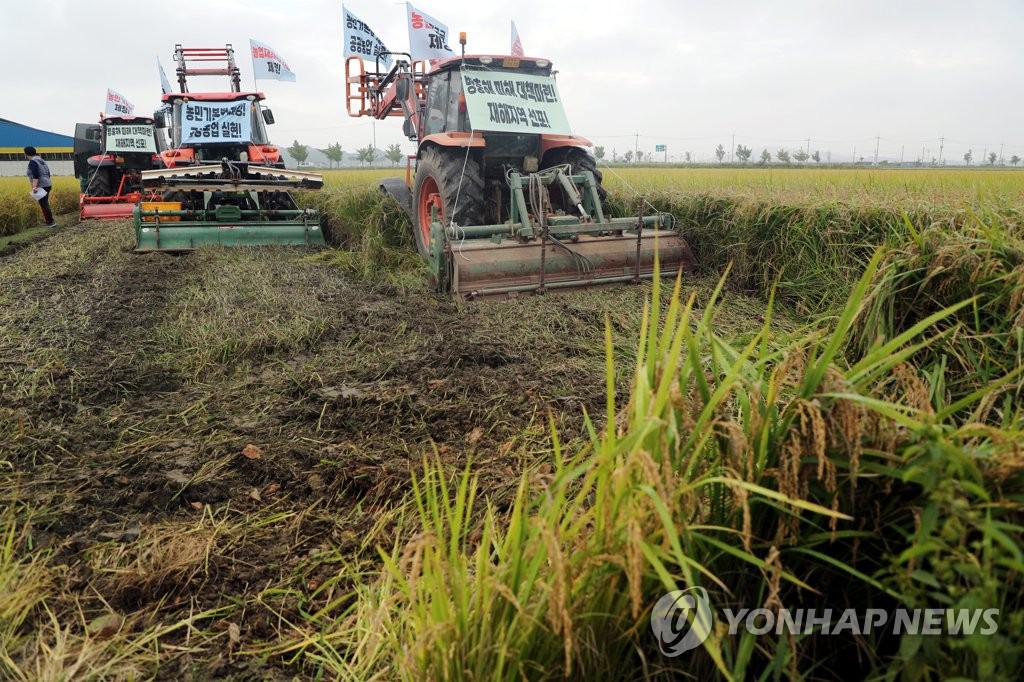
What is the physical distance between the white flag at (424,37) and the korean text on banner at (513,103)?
1.85 metres

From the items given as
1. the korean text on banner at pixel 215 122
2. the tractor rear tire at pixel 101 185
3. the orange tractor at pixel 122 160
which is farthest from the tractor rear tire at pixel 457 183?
the tractor rear tire at pixel 101 185

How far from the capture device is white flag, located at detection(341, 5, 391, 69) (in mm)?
8578

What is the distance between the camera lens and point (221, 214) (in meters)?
8.27

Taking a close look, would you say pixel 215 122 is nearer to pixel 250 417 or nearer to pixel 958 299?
pixel 250 417

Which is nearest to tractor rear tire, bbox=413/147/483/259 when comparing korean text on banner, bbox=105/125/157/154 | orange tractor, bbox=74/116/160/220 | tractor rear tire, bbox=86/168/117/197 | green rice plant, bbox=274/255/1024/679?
green rice plant, bbox=274/255/1024/679

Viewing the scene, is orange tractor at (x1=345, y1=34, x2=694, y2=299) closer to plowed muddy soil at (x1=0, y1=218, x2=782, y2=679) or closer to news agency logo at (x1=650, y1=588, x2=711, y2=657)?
plowed muddy soil at (x1=0, y1=218, x2=782, y2=679)

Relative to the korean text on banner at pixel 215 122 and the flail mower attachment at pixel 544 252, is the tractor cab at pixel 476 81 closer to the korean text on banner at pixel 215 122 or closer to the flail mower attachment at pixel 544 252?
the flail mower attachment at pixel 544 252

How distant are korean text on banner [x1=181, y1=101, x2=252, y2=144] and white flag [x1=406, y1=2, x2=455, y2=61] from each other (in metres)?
3.95

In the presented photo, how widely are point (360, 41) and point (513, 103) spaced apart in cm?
376

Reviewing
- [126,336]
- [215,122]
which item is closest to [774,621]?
[126,336]

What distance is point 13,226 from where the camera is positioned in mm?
11742

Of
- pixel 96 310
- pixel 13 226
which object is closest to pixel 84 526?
pixel 96 310

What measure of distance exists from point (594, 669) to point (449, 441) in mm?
1727

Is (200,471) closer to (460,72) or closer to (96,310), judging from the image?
(96,310)
